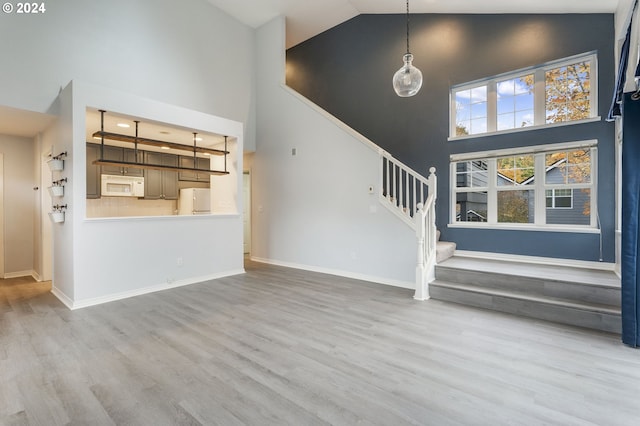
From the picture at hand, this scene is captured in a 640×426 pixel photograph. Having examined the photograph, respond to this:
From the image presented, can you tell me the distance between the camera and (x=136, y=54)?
493 centimetres

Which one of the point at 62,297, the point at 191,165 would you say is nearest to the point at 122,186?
the point at 191,165

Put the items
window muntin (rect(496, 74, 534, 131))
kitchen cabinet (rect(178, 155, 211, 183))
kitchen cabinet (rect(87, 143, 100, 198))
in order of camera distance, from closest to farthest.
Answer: window muntin (rect(496, 74, 534, 131)) < kitchen cabinet (rect(87, 143, 100, 198)) < kitchen cabinet (rect(178, 155, 211, 183))

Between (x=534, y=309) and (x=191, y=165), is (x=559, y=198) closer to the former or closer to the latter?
(x=534, y=309)

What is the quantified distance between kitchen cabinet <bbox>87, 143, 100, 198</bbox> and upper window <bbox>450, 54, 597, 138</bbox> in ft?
22.1

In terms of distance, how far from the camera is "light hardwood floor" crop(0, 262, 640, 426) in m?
1.78

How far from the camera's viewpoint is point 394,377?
2.15 metres

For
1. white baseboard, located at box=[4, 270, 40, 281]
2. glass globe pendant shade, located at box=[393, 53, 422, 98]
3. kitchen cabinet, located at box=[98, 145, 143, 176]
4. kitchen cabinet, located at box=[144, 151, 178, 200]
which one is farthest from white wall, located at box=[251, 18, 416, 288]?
white baseboard, located at box=[4, 270, 40, 281]

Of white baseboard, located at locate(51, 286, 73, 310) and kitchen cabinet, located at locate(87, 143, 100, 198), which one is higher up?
kitchen cabinet, located at locate(87, 143, 100, 198)

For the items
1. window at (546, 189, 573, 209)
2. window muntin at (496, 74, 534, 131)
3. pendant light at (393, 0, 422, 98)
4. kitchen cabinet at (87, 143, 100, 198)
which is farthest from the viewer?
kitchen cabinet at (87, 143, 100, 198)

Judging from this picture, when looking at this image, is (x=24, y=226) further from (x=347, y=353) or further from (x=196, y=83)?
(x=347, y=353)

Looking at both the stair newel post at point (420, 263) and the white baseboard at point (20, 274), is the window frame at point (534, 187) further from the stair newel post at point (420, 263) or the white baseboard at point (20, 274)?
the white baseboard at point (20, 274)

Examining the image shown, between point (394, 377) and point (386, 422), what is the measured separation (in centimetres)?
48

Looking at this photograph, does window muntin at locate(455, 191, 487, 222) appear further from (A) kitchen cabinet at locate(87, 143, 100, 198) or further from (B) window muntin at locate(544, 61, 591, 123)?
(A) kitchen cabinet at locate(87, 143, 100, 198)

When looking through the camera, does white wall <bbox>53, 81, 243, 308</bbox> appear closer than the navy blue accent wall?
Yes
